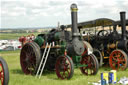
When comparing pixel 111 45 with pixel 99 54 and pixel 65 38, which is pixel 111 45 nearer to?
pixel 99 54

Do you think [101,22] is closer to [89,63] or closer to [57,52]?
[89,63]

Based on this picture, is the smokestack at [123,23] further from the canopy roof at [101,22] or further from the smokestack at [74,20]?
the smokestack at [74,20]

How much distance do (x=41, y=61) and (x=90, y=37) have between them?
169 inches

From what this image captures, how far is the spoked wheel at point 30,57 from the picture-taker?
7.96 m

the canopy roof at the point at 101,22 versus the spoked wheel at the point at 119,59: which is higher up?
the canopy roof at the point at 101,22

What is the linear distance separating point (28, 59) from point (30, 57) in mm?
157

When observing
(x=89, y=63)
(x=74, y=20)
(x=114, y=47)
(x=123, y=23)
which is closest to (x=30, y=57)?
(x=89, y=63)

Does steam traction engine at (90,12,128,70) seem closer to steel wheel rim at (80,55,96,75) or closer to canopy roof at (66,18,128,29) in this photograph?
canopy roof at (66,18,128,29)

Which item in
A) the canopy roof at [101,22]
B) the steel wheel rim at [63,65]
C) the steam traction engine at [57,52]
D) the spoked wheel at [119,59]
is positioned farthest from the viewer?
the canopy roof at [101,22]

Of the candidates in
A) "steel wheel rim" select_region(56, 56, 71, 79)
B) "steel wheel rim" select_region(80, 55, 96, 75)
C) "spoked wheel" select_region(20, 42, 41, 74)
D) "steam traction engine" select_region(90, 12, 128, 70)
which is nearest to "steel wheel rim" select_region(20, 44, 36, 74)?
"spoked wheel" select_region(20, 42, 41, 74)

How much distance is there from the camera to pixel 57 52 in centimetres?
791

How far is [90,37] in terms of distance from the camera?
1134cm

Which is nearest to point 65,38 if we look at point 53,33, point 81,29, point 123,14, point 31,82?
point 53,33

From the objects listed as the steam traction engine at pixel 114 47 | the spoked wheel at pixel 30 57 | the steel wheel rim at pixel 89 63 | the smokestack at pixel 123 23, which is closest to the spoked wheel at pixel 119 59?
the steam traction engine at pixel 114 47
